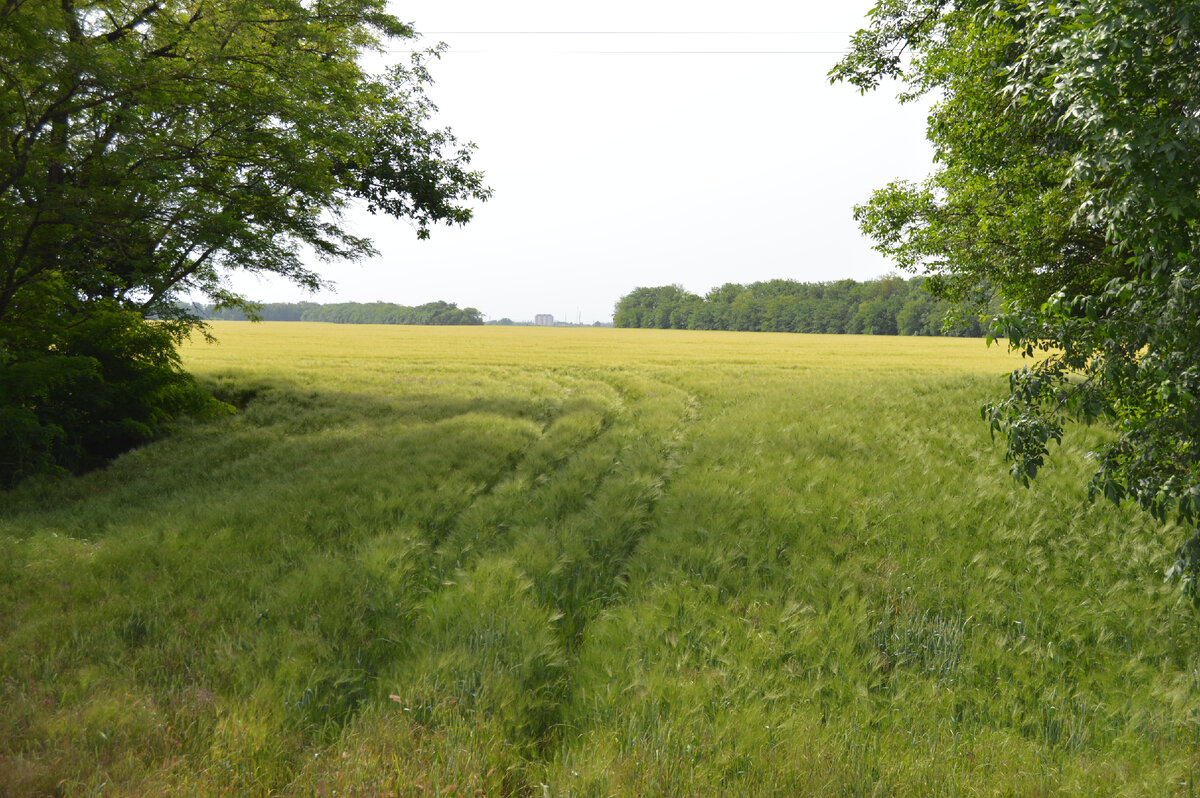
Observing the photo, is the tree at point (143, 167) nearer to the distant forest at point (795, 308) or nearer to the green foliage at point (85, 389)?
the green foliage at point (85, 389)

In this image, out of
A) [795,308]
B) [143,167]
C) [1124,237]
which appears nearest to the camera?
[1124,237]

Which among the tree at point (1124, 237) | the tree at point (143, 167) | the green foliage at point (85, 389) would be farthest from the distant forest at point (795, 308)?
the green foliage at point (85, 389)

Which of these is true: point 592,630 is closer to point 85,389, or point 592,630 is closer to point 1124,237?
point 1124,237

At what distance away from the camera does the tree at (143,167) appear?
10383mm

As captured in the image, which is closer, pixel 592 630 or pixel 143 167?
pixel 592 630

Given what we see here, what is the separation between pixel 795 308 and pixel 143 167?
503 feet

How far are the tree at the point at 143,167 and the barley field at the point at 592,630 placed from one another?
344 centimetres

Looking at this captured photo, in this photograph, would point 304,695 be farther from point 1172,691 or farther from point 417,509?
point 1172,691

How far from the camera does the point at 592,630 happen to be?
5824 mm

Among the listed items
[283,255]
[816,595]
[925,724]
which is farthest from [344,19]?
[925,724]

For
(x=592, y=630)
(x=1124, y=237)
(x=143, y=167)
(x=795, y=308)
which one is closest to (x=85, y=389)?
(x=143, y=167)

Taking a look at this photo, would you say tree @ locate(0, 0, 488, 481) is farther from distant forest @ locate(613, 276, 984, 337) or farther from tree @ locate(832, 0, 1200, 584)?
distant forest @ locate(613, 276, 984, 337)

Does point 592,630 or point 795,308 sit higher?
point 795,308

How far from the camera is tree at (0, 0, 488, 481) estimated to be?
409 inches
